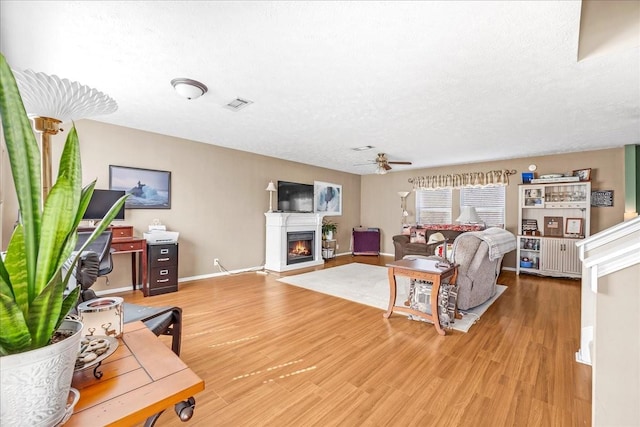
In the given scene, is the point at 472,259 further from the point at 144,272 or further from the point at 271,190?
the point at 144,272

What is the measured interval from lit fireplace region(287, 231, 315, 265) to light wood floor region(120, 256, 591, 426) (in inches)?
86.1

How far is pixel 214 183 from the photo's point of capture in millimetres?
4887

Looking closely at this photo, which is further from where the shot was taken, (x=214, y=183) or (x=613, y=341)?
(x=214, y=183)

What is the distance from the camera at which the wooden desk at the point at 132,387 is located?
25.1 inches

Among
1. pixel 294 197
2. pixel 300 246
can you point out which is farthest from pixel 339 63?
pixel 300 246

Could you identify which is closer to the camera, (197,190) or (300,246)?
(197,190)

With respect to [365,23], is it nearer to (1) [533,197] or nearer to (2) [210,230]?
(2) [210,230]

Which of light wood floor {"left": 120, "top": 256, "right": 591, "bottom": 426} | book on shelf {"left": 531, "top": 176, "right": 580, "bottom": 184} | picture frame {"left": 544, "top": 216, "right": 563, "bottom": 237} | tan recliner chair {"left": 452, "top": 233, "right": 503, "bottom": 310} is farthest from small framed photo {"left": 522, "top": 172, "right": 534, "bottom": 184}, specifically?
tan recliner chair {"left": 452, "top": 233, "right": 503, "bottom": 310}

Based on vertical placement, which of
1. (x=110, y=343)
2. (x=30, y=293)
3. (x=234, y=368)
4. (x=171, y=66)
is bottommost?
(x=234, y=368)

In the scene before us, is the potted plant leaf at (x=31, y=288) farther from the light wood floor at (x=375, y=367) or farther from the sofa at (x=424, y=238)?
the sofa at (x=424, y=238)

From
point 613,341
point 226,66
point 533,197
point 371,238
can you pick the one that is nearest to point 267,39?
point 226,66

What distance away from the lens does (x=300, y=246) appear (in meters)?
5.91

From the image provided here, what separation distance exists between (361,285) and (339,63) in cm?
320

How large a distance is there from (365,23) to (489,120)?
2.56 metres
